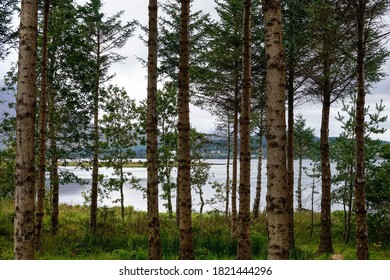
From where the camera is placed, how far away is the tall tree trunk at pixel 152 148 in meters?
7.93

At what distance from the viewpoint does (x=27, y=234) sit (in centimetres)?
514

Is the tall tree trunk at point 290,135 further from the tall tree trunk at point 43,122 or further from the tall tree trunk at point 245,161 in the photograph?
the tall tree trunk at point 43,122

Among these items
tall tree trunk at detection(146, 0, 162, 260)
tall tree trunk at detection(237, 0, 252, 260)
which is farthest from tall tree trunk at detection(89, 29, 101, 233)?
tall tree trunk at detection(237, 0, 252, 260)

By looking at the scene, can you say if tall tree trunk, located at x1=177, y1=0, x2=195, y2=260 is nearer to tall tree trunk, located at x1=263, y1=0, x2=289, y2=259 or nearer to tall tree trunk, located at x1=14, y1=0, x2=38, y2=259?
tall tree trunk, located at x1=14, y1=0, x2=38, y2=259

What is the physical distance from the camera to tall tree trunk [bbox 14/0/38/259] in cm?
509

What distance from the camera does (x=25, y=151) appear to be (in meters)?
5.11

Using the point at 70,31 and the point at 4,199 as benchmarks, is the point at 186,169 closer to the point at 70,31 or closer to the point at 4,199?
the point at 70,31

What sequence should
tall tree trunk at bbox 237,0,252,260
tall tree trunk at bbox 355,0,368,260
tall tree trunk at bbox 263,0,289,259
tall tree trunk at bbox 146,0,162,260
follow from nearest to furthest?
tall tree trunk at bbox 263,0,289,259
tall tree trunk at bbox 146,0,162,260
tall tree trunk at bbox 237,0,252,260
tall tree trunk at bbox 355,0,368,260

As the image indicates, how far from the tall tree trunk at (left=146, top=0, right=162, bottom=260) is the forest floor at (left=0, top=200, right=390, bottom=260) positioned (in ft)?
7.68

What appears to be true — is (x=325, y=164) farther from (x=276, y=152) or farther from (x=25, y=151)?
(x=25, y=151)

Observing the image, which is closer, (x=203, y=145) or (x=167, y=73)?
(x=167, y=73)

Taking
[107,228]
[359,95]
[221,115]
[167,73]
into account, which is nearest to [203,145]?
[221,115]

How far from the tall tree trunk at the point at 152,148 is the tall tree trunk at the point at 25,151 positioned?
301cm
